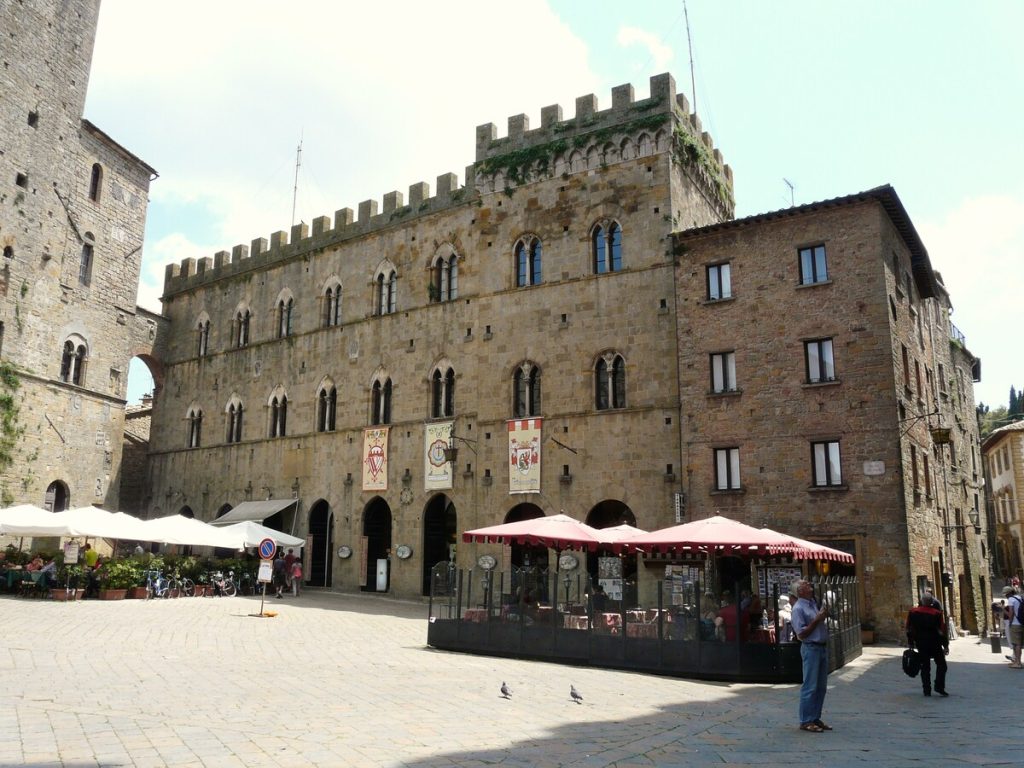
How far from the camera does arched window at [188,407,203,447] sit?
3659cm

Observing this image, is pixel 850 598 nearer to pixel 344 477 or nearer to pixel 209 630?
pixel 209 630

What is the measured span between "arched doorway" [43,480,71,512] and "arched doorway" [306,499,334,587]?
10002 mm

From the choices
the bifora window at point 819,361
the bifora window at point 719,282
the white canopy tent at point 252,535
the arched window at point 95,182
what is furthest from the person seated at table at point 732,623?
the arched window at point 95,182

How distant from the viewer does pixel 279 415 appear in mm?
33625

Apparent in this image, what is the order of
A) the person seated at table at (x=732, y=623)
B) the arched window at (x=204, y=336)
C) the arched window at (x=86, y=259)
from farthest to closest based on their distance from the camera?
the arched window at (x=204, y=336), the arched window at (x=86, y=259), the person seated at table at (x=732, y=623)

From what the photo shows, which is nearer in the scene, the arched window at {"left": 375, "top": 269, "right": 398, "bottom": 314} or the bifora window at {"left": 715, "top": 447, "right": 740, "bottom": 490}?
the bifora window at {"left": 715, "top": 447, "right": 740, "bottom": 490}

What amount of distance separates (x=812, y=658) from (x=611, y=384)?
16004mm

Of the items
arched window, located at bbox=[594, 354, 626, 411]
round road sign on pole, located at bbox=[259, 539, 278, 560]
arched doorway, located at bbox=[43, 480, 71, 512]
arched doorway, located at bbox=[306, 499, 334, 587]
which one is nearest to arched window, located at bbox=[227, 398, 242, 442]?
arched doorway, located at bbox=[306, 499, 334, 587]

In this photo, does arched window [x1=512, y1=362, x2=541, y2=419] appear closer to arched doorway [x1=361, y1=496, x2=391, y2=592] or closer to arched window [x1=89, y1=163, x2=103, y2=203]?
arched doorway [x1=361, y1=496, x2=391, y2=592]

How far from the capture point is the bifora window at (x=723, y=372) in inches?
901

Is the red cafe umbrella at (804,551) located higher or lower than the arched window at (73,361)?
lower

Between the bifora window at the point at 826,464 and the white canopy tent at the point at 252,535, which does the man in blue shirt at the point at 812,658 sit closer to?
the bifora window at the point at 826,464

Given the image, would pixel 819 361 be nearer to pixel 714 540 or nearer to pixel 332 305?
pixel 714 540

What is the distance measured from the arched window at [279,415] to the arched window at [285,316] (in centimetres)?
264
